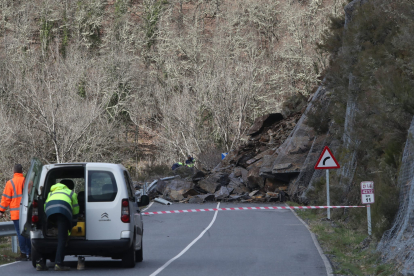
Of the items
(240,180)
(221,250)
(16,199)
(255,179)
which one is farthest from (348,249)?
(240,180)

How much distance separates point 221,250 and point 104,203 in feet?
13.6

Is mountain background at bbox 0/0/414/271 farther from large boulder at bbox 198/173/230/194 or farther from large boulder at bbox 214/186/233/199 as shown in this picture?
large boulder at bbox 198/173/230/194

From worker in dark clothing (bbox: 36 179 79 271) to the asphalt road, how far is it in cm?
38

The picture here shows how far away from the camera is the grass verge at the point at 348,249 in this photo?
10.2 meters

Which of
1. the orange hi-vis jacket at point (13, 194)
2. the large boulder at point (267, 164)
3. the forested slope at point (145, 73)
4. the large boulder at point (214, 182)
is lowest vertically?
the large boulder at point (214, 182)

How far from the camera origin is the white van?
31.2 ft

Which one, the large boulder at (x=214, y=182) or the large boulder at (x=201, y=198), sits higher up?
the large boulder at (x=214, y=182)

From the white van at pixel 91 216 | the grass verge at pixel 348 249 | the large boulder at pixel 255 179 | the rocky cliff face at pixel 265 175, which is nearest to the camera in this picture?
the white van at pixel 91 216

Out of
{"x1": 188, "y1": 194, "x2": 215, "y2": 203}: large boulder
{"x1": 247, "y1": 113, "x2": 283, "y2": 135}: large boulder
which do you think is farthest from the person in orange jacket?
{"x1": 247, "y1": 113, "x2": 283, "y2": 135}: large boulder

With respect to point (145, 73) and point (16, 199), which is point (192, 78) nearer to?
point (145, 73)

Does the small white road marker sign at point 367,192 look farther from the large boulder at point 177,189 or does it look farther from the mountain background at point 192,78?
the large boulder at point 177,189

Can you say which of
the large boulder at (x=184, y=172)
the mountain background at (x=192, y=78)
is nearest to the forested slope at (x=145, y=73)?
the mountain background at (x=192, y=78)

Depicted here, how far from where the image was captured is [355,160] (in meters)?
21.0

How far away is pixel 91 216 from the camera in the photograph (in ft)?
32.0
